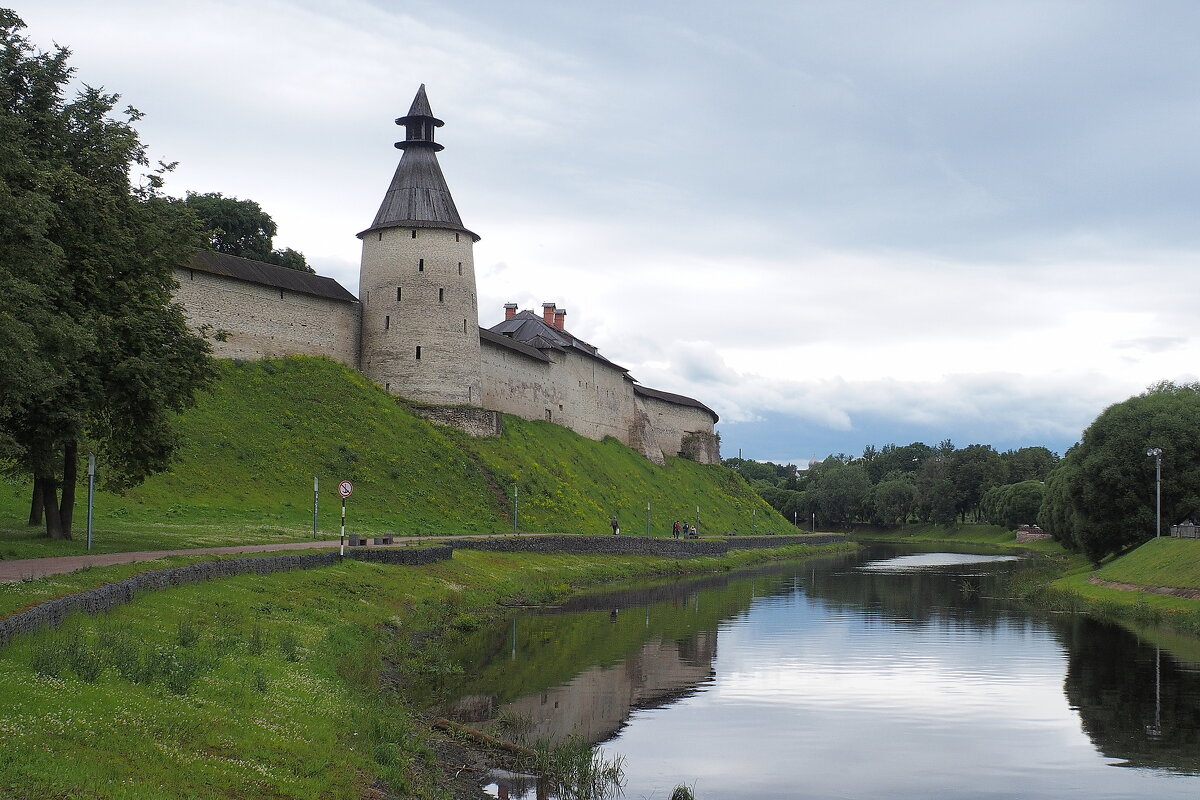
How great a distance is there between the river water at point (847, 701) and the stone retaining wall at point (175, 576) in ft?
15.6

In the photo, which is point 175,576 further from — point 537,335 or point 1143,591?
point 537,335

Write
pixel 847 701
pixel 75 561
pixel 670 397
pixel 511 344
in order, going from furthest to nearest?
pixel 670 397 < pixel 511 344 < pixel 75 561 < pixel 847 701

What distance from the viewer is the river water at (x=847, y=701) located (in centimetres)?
1666

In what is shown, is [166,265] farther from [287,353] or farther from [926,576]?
[926,576]

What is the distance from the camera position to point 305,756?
41.3 ft

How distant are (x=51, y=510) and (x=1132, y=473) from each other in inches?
1823

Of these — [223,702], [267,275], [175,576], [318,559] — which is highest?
[267,275]

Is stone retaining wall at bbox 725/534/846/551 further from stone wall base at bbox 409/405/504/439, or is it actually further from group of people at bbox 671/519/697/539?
stone wall base at bbox 409/405/504/439

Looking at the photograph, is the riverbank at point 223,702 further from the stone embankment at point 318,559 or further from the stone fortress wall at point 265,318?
the stone fortress wall at point 265,318

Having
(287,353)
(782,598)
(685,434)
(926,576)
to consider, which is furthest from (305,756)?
(685,434)

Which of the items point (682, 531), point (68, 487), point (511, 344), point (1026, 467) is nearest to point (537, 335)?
point (511, 344)

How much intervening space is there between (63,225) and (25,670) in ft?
58.3

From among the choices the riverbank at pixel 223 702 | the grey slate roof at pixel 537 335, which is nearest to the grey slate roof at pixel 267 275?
the grey slate roof at pixel 537 335

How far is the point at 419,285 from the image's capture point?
Result: 210 feet
